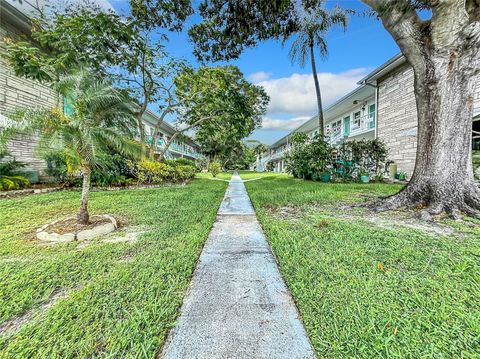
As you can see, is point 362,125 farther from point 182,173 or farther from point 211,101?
point 182,173

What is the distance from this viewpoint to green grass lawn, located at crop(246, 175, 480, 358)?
139 cm

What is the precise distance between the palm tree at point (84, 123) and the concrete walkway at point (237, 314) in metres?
2.61

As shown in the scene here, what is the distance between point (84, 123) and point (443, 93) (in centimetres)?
674

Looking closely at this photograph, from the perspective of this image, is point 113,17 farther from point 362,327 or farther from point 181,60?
point 362,327

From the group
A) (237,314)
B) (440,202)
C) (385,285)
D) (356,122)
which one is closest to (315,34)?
(356,122)

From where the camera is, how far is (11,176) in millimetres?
7469

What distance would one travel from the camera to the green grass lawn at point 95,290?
1401 mm

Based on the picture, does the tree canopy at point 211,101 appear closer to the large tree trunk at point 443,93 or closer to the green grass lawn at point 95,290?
the large tree trunk at point 443,93

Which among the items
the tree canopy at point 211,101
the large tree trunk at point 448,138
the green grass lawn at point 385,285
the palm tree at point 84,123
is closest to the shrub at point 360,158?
the tree canopy at point 211,101

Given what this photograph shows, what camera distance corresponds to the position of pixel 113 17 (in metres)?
6.32

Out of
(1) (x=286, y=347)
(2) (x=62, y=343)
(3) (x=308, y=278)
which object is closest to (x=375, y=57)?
(3) (x=308, y=278)

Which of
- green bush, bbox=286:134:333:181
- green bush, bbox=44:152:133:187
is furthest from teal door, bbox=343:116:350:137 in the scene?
green bush, bbox=44:152:133:187

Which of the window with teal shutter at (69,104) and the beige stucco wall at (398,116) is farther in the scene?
the beige stucco wall at (398,116)

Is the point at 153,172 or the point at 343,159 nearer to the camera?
the point at 153,172
